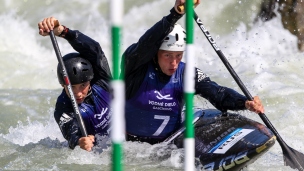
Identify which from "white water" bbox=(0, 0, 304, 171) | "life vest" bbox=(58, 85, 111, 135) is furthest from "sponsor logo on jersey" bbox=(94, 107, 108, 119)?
"white water" bbox=(0, 0, 304, 171)

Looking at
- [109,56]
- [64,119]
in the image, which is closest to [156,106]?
[64,119]

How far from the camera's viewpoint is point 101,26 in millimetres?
11828

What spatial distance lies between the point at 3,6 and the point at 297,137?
795cm

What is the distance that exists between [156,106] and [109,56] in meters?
6.06

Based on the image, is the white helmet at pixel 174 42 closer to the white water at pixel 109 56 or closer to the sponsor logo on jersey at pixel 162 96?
the sponsor logo on jersey at pixel 162 96

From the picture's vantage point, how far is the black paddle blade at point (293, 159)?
4.66 meters

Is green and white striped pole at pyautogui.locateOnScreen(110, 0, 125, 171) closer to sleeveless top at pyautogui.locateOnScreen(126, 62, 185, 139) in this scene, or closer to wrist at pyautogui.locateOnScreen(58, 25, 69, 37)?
sleeveless top at pyautogui.locateOnScreen(126, 62, 185, 139)

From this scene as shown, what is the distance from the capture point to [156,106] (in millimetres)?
4738

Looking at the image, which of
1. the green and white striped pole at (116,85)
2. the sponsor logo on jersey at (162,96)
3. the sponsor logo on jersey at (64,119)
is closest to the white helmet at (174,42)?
the sponsor logo on jersey at (162,96)

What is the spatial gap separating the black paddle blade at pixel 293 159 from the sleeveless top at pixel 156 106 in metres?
0.86

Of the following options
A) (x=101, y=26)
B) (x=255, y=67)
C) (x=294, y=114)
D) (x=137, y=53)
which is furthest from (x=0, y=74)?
(x=137, y=53)

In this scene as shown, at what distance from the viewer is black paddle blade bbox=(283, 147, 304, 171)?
15.3 feet

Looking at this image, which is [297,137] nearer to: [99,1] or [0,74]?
[0,74]

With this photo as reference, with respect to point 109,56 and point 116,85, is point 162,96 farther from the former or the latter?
point 109,56
